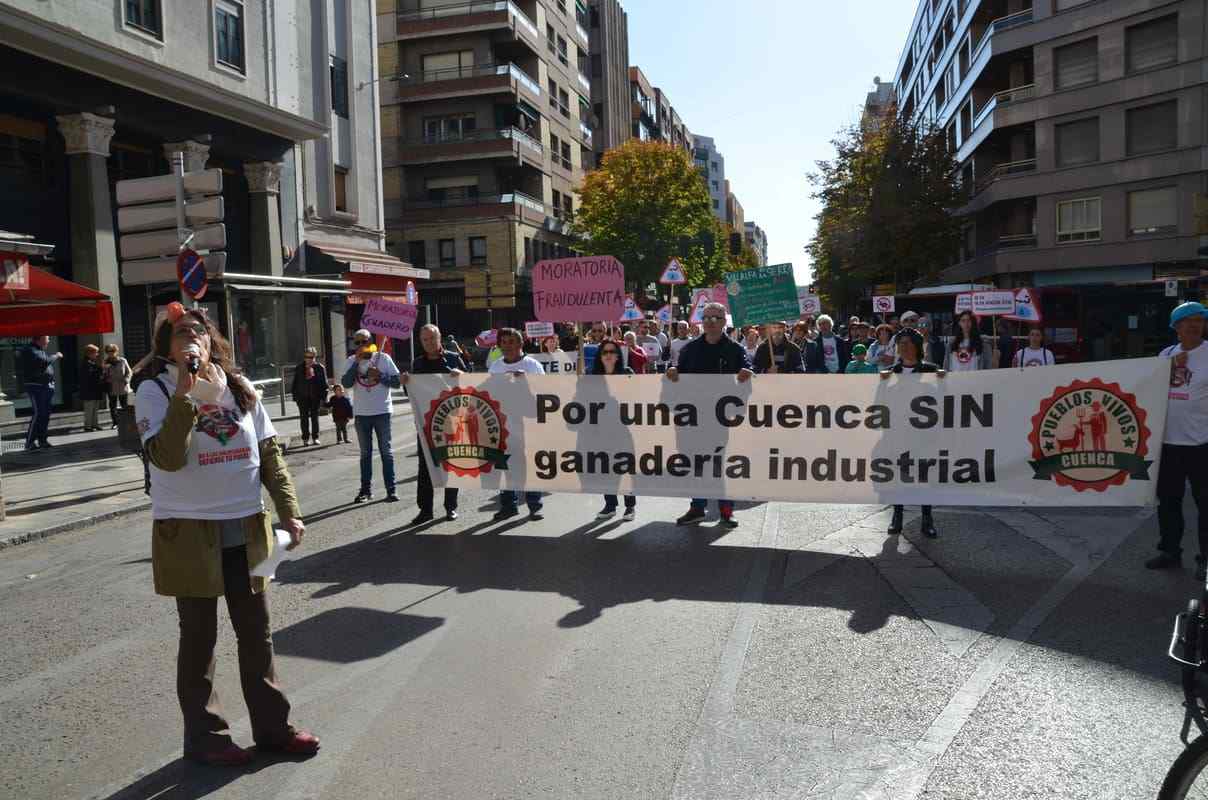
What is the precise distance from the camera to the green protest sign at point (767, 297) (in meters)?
14.1

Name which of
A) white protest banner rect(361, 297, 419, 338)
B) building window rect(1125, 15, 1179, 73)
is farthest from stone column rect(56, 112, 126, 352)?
building window rect(1125, 15, 1179, 73)

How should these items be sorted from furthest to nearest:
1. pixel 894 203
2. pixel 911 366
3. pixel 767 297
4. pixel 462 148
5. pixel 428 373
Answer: pixel 462 148, pixel 894 203, pixel 767 297, pixel 428 373, pixel 911 366

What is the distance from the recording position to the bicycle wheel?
8.96 feet

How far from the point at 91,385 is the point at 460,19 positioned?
3470cm

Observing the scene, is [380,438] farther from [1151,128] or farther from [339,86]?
[1151,128]

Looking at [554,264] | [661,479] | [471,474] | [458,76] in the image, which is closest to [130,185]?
[554,264]

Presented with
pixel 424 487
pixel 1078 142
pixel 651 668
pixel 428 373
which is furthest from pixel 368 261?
pixel 651 668

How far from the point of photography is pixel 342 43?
3136cm

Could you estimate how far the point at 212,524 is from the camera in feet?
12.9

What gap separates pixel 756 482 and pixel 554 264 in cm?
437

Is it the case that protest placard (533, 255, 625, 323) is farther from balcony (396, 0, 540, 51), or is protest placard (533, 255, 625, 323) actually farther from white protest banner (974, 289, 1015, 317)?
balcony (396, 0, 540, 51)

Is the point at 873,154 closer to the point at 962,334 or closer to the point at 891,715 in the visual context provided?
the point at 962,334

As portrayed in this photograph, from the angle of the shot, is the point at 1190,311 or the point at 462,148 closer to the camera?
the point at 1190,311

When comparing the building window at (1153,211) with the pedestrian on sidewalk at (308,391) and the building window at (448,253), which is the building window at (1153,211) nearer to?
the building window at (448,253)
